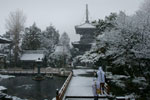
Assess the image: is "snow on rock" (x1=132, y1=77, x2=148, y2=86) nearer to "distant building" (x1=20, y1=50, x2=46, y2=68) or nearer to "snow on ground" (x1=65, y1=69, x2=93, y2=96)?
"snow on ground" (x1=65, y1=69, x2=93, y2=96)

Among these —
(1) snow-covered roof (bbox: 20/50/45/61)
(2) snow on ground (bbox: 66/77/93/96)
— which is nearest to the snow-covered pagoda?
(1) snow-covered roof (bbox: 20/50/45/61)

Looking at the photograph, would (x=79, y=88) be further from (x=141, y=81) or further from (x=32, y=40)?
(x=32, y=40)

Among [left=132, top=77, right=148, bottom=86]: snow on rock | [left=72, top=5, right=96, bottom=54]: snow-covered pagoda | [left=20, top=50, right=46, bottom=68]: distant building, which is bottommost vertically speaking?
[left=132, top=77, right=148, bottom=86]: snow on rock

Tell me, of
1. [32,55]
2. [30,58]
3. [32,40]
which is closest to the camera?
[30,58]

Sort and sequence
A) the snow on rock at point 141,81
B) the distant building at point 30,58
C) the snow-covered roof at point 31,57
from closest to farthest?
the snow on rock at point 141,81, the distant building at point 30,58, the snow-covered roof at point 31,57

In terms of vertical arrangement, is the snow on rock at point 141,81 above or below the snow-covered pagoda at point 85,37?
below

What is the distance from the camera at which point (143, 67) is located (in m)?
14.1

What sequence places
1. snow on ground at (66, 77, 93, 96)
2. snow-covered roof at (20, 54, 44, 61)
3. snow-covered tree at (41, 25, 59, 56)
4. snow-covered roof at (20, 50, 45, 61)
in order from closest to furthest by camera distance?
snow on ground at (66, 77, 93, 96)
snow-covered roof at (20, 54, 44, 61)
snow-covered roof at (20, 50, 45, 61)
snow-covered tree at (41, 25, 59, 56)

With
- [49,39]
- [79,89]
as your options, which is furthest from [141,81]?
[49,39]

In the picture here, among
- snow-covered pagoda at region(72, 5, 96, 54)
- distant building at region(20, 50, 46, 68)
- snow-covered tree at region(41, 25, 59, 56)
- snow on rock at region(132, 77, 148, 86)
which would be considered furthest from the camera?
snow-covered tree at region(41, 25, 59, 56)

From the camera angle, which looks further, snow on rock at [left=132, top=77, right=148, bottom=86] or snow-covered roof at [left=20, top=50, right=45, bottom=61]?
snow-covered roof at [left=20, top=50, right=45, bottom=61]

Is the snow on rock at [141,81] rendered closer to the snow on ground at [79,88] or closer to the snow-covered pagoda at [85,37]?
the snow on ground at [79,88]

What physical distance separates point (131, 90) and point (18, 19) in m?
35.1

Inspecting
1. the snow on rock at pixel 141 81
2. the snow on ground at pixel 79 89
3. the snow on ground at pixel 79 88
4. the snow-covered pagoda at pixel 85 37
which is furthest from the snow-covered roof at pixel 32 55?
the snow on rock at pixel 141 81
